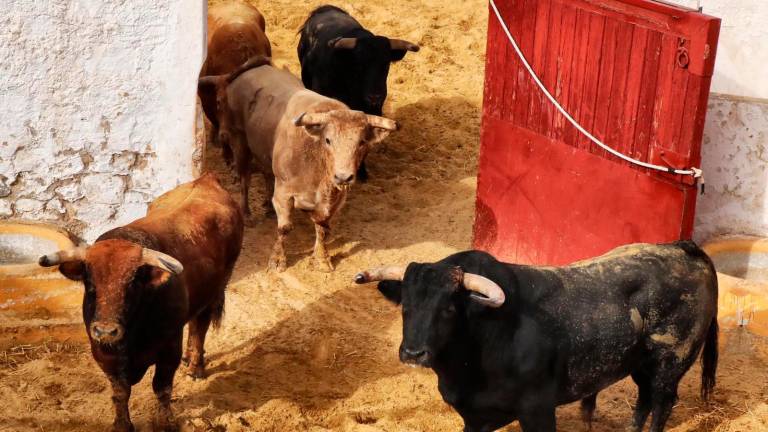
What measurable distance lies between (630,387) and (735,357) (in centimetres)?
100

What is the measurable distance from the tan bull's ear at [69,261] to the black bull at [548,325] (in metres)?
1.62

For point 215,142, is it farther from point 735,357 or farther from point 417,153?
point 735,357

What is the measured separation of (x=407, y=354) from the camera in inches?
218

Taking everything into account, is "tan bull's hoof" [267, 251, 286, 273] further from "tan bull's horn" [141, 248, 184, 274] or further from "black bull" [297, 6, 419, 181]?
"tan bull's horn" [141, 248, 184, 274]

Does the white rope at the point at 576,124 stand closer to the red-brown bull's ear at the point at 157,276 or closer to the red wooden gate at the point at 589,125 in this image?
the red wooden gate at the point at 589,125

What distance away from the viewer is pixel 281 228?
949cm

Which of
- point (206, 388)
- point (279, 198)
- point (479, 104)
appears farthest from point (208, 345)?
point (479, 104)

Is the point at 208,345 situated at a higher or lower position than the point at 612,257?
lower

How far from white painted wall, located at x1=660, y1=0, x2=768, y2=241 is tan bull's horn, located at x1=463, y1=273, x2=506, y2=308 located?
4084 mm

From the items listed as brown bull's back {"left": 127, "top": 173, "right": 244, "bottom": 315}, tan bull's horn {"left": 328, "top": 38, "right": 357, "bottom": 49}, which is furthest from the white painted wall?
brown bull's back {"left": 127, "top": 173, "right": 244, "bottom": 315}

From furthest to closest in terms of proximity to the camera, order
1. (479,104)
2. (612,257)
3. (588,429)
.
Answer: (479,104)
(588,429)
(612,257)

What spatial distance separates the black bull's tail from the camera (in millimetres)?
6680

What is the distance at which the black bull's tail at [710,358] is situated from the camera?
263 inches

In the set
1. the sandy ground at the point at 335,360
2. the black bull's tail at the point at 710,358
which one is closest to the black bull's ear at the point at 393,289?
the sandy ground at the point at 335,360
